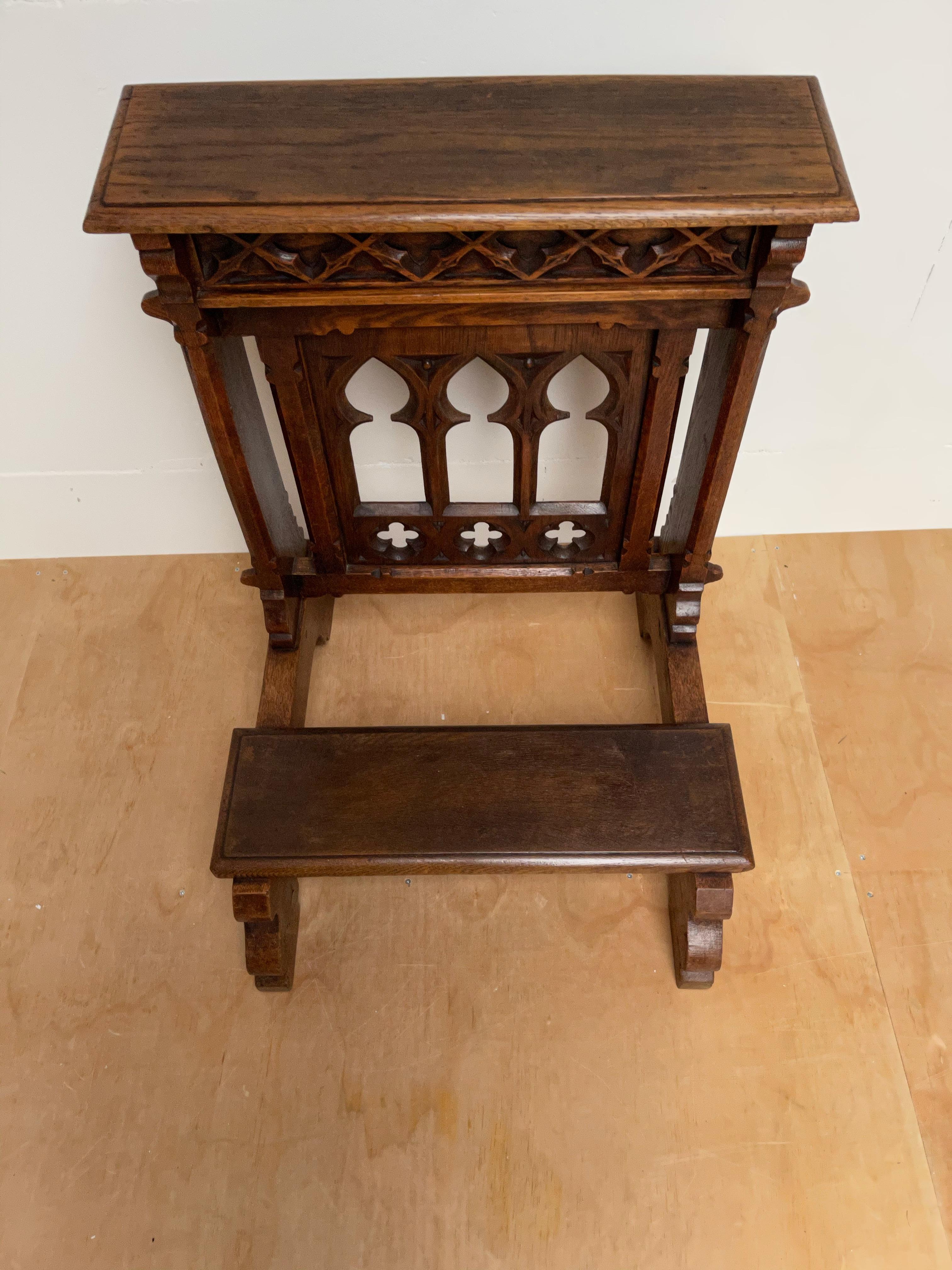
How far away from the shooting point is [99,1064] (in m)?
1.62

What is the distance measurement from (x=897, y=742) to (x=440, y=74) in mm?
1437

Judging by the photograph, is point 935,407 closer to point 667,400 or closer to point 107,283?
point 667,400

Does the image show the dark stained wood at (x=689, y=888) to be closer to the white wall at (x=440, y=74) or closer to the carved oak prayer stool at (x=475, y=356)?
the carved oak prayer stool at (x=475, y=356)

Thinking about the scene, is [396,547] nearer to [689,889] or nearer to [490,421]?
[490,421]

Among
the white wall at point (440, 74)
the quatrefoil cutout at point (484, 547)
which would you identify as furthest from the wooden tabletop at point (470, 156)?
the quatrefoil cutout at point (484, 547)

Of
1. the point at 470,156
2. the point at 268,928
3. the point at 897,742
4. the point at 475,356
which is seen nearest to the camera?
the point at 470,156

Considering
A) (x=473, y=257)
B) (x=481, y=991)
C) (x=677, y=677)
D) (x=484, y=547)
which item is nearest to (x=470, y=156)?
(x=473, y=257)

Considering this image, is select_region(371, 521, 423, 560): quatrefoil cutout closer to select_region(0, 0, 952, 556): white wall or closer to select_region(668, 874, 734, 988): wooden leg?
select_region(0, 0, 952, 556): white wall

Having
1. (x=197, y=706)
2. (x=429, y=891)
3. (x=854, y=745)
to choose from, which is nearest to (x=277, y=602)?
(x=197, y=706)

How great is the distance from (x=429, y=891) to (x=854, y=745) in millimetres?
871

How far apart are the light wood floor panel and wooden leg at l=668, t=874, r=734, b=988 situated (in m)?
0.32

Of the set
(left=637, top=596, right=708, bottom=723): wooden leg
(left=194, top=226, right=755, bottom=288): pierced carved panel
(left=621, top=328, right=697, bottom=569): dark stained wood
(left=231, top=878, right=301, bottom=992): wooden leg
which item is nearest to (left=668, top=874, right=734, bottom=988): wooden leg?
(left=637, top=596, right=708, bottom=723): wooden leg

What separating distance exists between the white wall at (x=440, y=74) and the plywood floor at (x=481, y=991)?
0.73 ft

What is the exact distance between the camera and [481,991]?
168cm
